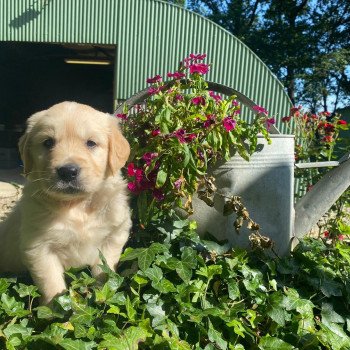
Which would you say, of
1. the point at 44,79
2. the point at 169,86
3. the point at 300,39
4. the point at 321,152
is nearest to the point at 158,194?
the point at 169,86

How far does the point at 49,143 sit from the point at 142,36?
1029cm

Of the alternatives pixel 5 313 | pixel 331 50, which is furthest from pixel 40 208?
pixel 331 50

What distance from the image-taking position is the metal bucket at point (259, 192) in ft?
8.87

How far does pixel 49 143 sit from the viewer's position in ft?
7.64

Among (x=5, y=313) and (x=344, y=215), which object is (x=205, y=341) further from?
(x=344, y=215)

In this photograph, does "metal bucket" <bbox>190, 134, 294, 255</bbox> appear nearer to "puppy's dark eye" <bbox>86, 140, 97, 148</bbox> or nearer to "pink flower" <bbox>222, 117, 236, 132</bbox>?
"pink flower" <bbox>222, 117, 236, 132</bbox>

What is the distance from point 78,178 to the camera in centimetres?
217

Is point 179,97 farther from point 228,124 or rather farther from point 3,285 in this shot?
point 3,285

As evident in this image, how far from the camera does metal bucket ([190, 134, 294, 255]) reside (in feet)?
8.87

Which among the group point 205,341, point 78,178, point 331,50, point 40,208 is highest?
point 331,50

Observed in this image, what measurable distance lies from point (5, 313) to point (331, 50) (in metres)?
25.9

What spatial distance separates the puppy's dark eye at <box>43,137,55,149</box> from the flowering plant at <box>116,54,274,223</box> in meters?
0.48

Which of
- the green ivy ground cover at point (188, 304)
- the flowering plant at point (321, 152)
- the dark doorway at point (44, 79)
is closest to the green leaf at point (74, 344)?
the green ivy ground cover at point (188, 304)

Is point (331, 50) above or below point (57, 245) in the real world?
above
